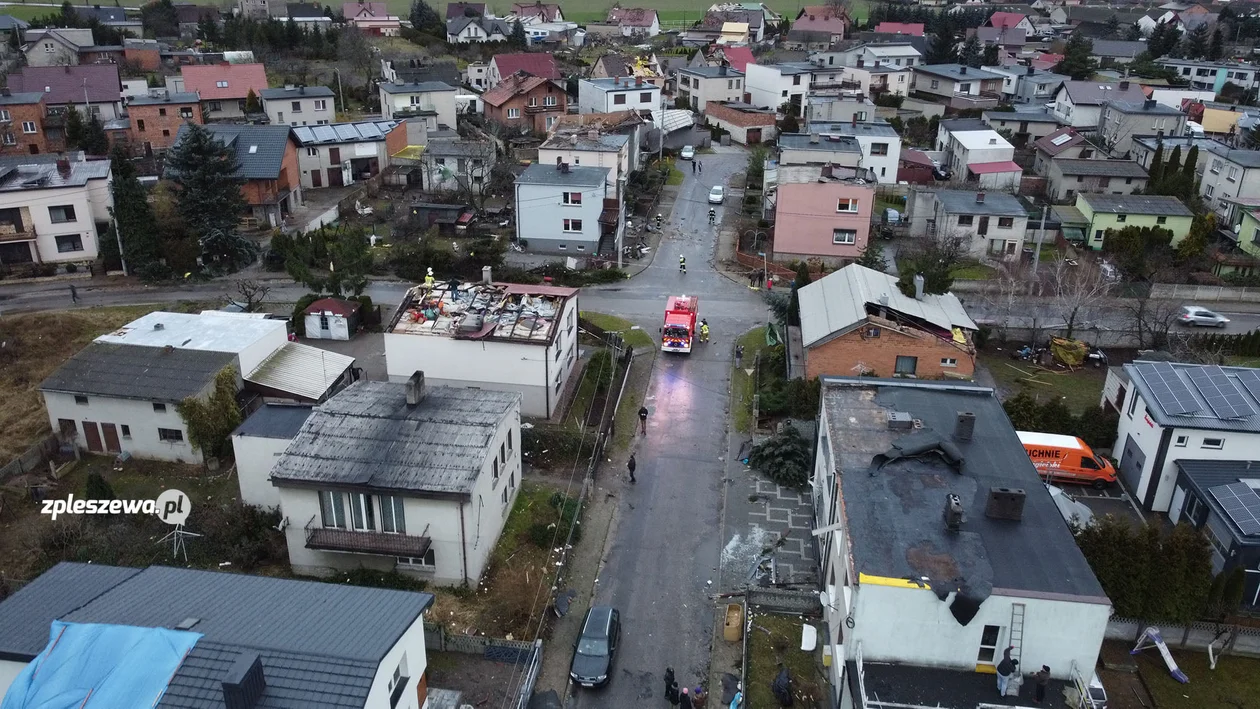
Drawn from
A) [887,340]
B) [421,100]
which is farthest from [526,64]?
[887,340]

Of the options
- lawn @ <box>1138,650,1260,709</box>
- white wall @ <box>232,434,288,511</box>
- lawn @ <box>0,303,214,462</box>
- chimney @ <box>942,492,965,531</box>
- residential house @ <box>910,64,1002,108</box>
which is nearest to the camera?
chimney @ <box>942,492,965,531</box>

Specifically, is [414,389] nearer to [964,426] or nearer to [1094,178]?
[964,426]

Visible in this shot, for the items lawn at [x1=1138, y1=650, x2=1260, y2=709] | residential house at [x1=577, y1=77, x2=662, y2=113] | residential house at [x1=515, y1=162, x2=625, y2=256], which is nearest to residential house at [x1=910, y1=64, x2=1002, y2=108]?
residential house at [x1=577, y1=77, x2=662, y2=113]

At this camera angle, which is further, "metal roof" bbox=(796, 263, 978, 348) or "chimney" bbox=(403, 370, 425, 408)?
"metal roof" bbox=(796, 263, 978, 348)

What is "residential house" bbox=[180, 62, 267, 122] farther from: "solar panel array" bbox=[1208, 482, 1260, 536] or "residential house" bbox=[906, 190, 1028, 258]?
"solar panel array" bbox=[1208, 482, 1260, 536]

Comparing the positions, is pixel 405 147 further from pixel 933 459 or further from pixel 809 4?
pixel 809 4

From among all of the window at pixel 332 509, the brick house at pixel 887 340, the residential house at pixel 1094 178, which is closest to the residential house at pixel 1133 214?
the residential house at pixel 1094 178

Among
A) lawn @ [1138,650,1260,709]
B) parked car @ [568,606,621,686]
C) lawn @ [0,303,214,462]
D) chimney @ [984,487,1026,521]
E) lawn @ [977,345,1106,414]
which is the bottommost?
lawn @ [1138,650,1260,709]
